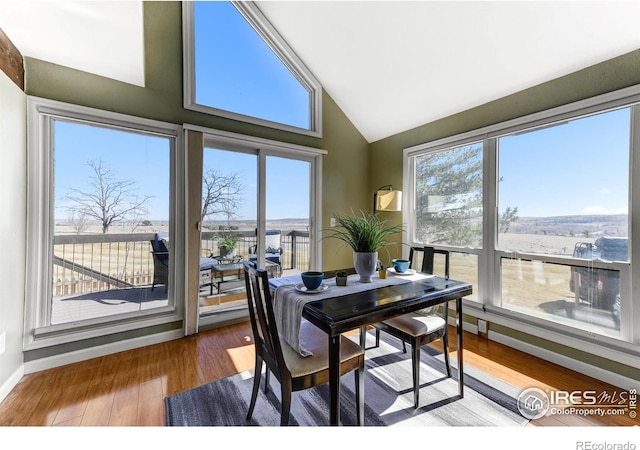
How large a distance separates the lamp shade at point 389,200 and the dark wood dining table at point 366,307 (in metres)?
1.50

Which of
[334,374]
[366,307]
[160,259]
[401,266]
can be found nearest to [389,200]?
[401,266]

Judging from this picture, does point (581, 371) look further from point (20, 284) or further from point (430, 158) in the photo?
point (20, 284)

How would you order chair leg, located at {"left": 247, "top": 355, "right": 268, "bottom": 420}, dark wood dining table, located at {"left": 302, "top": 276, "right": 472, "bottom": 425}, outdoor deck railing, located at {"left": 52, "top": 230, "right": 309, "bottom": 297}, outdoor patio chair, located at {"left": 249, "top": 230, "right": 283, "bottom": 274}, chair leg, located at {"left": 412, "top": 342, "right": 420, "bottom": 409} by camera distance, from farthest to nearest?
1. outdoor patio chair, located at {"left": 249, "top": 230, "right": 283, "bottom": 274}
2. outdoor deck railing, located at {"left": 52, "top": 230, "right": 309, "bottom": 297}
3. chair leg, located at {"left": 412, "top": 342, "right": 420, "bottom": 409}
4. chair leg, located at {"left": 247, "top": 355, "right": 268, "bottom": 420}
5. dark wood dining table, located at {"left": 302, "top": 276, "right": 472, "bottom": 425}

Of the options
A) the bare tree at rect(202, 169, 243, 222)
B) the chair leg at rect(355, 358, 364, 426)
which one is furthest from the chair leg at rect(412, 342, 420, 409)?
the bare tree at rect(202, 169, 243, 222)

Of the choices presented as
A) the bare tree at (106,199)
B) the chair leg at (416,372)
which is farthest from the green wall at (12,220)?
the chair leg at (416,372)

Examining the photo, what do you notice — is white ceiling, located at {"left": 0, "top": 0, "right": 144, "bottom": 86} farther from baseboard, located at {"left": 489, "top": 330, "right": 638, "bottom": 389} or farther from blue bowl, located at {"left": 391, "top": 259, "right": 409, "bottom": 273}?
baseboard, located at {"left": 489, "top": 330, "right": 638, "bottom": 389}

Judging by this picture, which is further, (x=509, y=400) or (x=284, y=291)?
(x=509, y=400)

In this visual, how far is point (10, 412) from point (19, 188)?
58.3 inches

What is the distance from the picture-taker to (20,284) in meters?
2.03

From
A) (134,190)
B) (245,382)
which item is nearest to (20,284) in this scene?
(134,190)

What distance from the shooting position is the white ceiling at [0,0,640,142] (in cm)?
183

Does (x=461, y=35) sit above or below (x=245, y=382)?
above

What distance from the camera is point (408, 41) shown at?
2.52 meters

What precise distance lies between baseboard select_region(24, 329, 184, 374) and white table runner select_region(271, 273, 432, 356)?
161 cm
